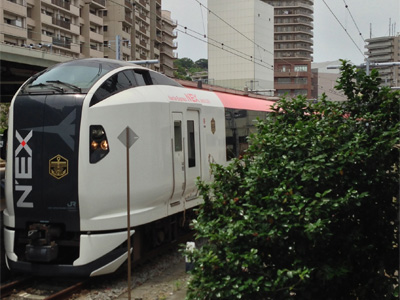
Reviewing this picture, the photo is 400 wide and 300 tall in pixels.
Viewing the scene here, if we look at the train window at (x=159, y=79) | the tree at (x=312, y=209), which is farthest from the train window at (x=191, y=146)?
the tree at (x=312, y=209)

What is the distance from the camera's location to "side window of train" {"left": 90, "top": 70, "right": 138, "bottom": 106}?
7963 mm

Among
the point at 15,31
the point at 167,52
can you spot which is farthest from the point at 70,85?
the point at 167,52

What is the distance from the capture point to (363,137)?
555cm

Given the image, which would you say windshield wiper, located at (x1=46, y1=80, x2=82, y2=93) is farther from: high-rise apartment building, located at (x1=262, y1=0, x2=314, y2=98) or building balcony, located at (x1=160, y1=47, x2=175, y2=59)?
high-rise apartment building, located at (x1=262, y1=0, x2=314, y2=98)

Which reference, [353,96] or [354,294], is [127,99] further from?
[354,294]

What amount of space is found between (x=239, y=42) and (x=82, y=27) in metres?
35.2

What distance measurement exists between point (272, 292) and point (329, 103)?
2485mm

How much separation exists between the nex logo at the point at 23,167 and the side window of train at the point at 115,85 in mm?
1197

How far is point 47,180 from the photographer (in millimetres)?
7785

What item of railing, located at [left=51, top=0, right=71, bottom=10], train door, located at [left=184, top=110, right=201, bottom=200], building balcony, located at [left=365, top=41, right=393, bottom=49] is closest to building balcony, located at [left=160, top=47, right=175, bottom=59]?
railing, located at [left=51, top=0, right=71, bottom=10]

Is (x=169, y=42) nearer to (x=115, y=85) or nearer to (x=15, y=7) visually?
(x=15, y=7)

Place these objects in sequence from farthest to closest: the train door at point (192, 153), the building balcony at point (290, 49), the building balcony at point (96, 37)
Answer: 1. the building balcony at point (290, 49)
2. the building balcony at point (96, 37)
3. the train door at point (192, 153)

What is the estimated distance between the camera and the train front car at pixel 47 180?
25.2ft

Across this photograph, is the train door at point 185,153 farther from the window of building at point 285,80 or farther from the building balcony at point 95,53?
the window of building at point 285,80
